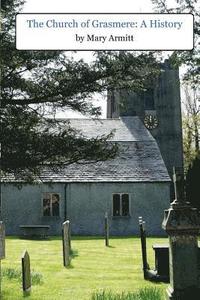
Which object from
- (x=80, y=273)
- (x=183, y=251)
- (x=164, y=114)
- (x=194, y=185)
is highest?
(x=164, y=114)

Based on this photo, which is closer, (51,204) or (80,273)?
(80,273)

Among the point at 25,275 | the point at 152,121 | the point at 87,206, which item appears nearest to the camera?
the point at 25,275

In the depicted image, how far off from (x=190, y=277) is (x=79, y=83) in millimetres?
5156

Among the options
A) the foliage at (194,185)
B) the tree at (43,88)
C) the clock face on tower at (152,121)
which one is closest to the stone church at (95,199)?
the foliage at (194,185)

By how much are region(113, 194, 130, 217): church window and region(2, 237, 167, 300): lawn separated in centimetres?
1021

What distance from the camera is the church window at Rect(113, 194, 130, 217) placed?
2969 cm

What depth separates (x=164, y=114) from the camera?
42.7m

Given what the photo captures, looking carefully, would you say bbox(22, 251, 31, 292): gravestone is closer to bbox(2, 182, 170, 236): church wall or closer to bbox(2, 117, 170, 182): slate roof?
bbox(2, 117, 170, 182): slate roof

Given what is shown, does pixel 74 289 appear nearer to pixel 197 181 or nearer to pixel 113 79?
pixel 113 79

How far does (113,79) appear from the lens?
35.0 ft

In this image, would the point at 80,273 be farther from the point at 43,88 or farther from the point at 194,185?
the point at 194,185

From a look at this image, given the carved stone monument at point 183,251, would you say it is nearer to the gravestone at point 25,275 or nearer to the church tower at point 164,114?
the gravestone at point 25,275

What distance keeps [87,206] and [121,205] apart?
2.18 m

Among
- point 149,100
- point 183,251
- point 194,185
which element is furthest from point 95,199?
point 183,251
